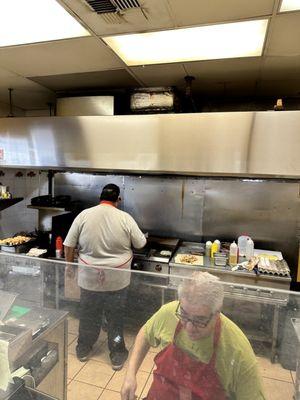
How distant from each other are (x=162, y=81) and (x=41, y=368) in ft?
6.41

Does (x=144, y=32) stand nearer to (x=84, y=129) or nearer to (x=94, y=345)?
(x=84, y=129)

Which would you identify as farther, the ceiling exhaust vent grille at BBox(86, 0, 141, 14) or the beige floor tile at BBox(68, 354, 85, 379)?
the beige floor tile at BBox(68, 354, 85, 379)

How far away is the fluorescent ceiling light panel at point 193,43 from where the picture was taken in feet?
4.81

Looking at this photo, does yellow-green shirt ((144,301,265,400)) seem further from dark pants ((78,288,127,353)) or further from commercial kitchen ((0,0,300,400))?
dark pants ((78,288,127,353))

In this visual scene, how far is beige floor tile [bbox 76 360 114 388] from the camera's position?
146cm

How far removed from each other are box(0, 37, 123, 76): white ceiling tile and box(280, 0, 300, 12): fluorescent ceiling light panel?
91 cm

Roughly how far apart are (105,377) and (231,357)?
802 millimetres

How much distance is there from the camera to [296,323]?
1.04 metres

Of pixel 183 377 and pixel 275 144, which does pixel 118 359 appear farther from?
pixel 275 144

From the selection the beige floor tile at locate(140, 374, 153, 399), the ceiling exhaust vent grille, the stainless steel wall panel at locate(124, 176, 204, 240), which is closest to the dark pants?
the beige floor tile at locate(140, 374, 153, 399)

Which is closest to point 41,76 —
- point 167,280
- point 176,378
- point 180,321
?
point 167,280

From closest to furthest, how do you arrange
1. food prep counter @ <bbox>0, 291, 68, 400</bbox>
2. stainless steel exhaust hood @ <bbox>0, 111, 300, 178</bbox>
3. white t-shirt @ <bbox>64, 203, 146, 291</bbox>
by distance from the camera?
food prep counter @ <bbox>0, 291, 68, 400</bbox> < stainless steel exhaust hood @ <bbox>0, 111, 300, 178</bbox> < white t-shirt @ <bbox>64, 203, 146, 291</bbox>

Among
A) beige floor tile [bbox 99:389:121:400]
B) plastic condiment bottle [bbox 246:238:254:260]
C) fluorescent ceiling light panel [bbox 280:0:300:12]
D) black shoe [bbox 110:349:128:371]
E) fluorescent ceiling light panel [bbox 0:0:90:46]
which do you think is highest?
fluorescent ceiling light panel [bbox 0:0:90:46]

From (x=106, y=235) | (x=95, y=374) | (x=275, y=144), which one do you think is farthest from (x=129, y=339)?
(x=275, y=144)
